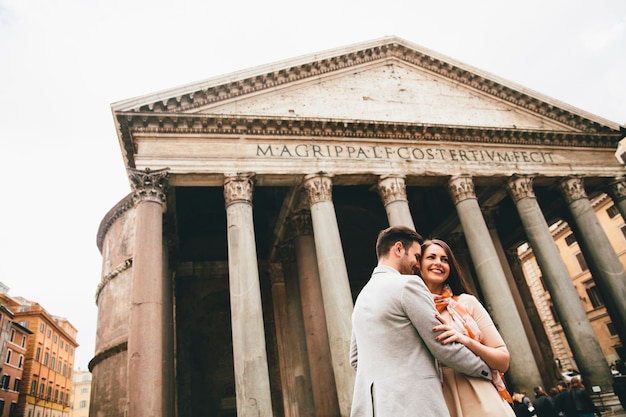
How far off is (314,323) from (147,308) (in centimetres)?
470

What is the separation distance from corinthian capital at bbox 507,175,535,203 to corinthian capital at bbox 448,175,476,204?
1.65 meters

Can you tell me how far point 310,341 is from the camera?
11805 mm

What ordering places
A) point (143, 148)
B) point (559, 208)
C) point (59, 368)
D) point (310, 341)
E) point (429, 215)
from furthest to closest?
point (59, 368), point (429, 215), point (559, 208), point (310, 341), point (143, 148)

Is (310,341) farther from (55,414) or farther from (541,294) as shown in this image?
(55,414)

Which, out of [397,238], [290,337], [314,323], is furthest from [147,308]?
[397,238]

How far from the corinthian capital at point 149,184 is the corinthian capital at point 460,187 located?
8.31 metres

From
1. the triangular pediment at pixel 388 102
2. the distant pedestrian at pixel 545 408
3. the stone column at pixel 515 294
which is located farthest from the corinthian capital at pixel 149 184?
the stone column at pixel 515 294

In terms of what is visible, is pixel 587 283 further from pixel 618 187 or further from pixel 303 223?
pixel 303 223

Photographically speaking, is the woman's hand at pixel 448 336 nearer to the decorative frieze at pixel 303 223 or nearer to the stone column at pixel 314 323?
the stone column at pixel 314 323

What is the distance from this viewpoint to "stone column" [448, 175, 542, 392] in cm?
1048

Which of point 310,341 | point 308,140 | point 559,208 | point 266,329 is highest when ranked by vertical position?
point 308,140

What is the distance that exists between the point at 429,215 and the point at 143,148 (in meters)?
12.4

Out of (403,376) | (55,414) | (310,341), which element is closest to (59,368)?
(55,414)

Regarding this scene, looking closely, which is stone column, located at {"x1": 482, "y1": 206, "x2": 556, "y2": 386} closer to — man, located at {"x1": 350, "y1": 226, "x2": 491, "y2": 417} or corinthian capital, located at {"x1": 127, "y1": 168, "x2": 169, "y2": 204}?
corinthian capital, located at {"x1": 127, "y1": 168, "x2": 169, "y2": 204}
